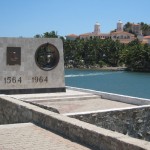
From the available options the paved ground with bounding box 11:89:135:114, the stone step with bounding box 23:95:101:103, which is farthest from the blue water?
the paved ground with bounding box 11:89:135:114

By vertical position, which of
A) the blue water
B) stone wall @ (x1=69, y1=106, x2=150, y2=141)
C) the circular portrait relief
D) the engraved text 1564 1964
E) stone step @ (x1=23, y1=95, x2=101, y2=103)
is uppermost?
the circular portrait relief

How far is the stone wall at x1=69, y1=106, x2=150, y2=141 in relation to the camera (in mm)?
12271

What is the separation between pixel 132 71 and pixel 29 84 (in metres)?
81.3

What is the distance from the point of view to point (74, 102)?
652 inches

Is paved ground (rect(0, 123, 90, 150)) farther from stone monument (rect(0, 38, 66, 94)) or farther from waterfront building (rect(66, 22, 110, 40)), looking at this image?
waterfront building (rect(66, 22, 110, 40))

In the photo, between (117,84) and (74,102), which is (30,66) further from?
(117,84)

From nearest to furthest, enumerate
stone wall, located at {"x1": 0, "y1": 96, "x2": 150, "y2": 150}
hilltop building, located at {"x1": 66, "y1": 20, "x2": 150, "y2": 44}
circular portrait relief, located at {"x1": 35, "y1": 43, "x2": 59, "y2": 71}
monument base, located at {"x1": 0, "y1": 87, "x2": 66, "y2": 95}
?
stone wall, located at {"x1": 0, "y1": 96, "x2": 150, "y2": 150}
monument base, located at {"x1": 0, "y1": 87, "x2": 66, "y2": 95}
circular portrait relief, located at {"x1": 35, "y1": 43, "x2": 59, "y2": 71}
hilltop building, located at {"x1": 66, "y1": 20, "x2": 150, "y2": 44}

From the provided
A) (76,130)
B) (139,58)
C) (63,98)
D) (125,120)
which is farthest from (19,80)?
(139,58)

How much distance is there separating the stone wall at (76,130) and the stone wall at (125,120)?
1.51 meters

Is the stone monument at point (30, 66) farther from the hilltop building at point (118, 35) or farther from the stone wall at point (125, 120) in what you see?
the hilltop building at point (118, 35)

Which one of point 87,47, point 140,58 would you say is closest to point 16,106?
point 140,58

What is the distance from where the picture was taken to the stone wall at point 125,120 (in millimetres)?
12271

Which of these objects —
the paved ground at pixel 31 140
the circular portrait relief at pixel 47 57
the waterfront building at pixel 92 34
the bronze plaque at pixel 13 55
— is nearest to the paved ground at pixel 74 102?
the bronze plaque at pixel 13 55

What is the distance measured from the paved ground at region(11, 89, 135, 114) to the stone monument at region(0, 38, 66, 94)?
1.08m
